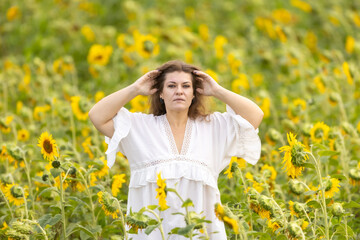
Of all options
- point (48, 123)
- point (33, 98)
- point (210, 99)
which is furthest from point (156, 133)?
point (33, 98)

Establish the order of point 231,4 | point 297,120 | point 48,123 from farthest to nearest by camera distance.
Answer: point 231,4 < point 48,123 < point 297,120

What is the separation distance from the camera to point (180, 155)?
8.52 ft

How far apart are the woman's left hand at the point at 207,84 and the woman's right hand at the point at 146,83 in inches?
6.6

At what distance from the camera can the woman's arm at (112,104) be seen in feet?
8.65

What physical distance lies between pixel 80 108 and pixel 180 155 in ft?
4.77

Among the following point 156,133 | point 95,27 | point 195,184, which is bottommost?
point 195,184

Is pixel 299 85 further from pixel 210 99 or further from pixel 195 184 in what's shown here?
pixel 195 184

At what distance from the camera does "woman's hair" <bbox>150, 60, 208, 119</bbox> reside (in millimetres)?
2680

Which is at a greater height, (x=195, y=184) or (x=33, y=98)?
(x=33, y=98)

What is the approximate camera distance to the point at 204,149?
2625 millimetres

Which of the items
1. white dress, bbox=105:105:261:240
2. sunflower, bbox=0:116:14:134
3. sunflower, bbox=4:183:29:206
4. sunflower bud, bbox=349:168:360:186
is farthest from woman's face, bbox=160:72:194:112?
sunflower, bbox=0:116:14:134

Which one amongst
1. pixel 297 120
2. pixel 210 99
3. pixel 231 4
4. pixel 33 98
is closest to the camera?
pixel 210 99

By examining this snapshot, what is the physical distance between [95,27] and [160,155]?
164 inches

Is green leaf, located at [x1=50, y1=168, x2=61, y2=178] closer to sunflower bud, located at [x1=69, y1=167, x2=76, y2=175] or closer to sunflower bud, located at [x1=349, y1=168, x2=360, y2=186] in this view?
sunflower bud, located at [x1=69, y1=167, x2=76, y2=175]
